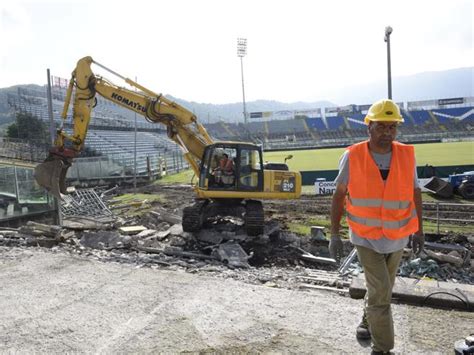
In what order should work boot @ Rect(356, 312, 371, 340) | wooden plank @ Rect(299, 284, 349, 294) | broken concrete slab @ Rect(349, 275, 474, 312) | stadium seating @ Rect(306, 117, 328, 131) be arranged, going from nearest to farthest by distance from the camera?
work boot @ Rect(356, 312, 371, 340) → broken concrete slab @ Rect(349, 275, 474, 312) → wooden plank @ Rect(299, 284, 349, 294) → stadium seating @ Rect(306, 117, 328, 131)

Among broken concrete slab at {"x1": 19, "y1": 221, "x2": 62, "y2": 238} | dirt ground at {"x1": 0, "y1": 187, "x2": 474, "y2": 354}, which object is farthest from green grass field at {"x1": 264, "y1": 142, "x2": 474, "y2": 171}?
dirt ground at {"x1": 0, "y1": 187, "x2": 474, "y2": 354}

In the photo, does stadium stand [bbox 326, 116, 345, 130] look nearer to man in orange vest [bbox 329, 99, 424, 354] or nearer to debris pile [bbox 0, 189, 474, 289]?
debris pile [bbox 0, 189, 474, 289]

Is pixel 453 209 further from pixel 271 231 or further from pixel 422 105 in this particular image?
pixel 422 105

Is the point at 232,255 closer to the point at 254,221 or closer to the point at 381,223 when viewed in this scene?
the point at 254,221

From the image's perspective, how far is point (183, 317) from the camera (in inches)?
165

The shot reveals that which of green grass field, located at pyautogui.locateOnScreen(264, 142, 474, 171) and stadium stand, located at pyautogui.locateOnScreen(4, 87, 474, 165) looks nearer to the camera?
green grass field, located at pyautogui.locateOnScreen(264, 142, 474, 171)

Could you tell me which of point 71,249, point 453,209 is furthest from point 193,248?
point 453,209

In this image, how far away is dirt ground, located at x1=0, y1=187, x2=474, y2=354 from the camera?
11.8 ft

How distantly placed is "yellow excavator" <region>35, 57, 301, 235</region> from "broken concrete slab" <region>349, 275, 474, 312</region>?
551 centimetres

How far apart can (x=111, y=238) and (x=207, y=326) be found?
19.4 ft

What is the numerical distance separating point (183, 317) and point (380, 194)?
2.38 meters

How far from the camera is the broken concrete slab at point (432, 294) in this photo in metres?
4.29

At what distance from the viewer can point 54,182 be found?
10.1m

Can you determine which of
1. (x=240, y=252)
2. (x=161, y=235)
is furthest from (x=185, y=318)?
(x=161, y=235)
